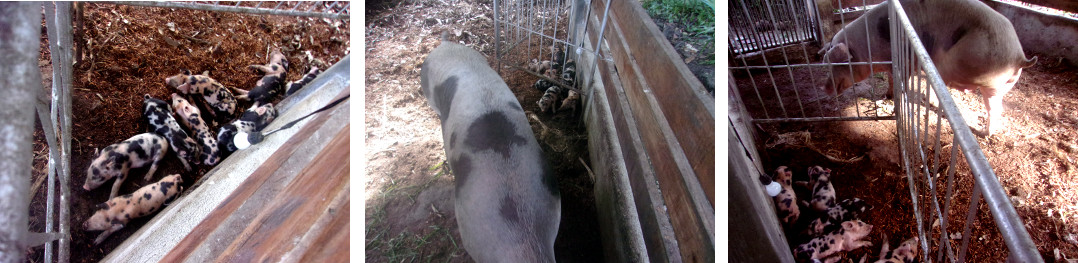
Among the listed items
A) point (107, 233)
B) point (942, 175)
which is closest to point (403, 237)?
point (107, 233)

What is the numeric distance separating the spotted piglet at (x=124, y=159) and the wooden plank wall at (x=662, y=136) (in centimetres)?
161

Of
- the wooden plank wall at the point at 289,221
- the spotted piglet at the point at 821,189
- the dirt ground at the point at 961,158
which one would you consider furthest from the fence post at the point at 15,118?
the spotted piglet at the point at 821,189

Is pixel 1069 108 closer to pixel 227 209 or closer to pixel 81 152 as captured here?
pixel 227 209

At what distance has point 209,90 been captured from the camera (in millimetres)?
2141

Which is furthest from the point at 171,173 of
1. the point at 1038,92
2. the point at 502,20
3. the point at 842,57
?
the point at 1038,92

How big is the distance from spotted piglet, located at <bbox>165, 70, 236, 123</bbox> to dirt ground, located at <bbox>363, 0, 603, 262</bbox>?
4.01ft

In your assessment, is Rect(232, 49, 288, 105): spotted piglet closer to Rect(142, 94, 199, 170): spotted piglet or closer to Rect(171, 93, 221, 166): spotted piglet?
Rect(171, 93, 221, 166): spotted piglet

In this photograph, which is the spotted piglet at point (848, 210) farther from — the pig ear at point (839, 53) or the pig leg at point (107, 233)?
the pig leg at point (107, 233)

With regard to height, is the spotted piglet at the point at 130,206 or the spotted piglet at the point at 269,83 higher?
the spotted piglet at the point at 269,83

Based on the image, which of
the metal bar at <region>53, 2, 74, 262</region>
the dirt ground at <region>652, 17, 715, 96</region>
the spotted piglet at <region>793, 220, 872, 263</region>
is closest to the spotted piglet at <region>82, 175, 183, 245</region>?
the metal bar at <region>53, 2, 74, 262</region>

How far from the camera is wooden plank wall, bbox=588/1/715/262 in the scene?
2.95 feet

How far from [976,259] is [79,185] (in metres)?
3.11

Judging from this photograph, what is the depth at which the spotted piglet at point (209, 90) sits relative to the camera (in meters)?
2.00

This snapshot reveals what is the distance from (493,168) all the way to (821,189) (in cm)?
150
